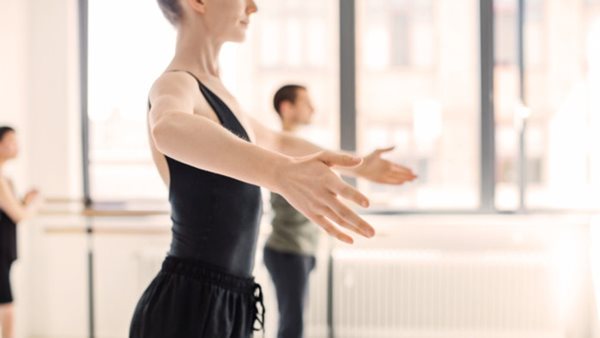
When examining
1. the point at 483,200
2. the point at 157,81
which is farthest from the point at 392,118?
the point at 157,81

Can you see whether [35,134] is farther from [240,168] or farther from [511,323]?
[240,168]

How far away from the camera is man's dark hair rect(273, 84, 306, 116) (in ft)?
9.43

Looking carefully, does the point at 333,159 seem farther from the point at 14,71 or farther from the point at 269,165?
the point at 14,71

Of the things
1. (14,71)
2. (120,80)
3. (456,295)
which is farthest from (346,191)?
(120,80)

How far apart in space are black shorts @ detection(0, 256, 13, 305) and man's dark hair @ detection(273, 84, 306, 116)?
1.34 meters

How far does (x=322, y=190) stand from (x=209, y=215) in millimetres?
327

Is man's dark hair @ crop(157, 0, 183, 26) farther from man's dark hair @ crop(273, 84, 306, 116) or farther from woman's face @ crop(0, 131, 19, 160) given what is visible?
woman's face @ crop(0, 131, 19, 160)

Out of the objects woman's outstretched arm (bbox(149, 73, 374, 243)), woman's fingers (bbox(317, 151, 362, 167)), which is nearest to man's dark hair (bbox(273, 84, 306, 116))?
woman's outstretched arm (bbox(149, 73, 374, 243))

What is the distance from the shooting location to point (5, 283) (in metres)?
3.05

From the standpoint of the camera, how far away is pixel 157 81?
104 centimetres

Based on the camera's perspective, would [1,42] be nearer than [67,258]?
Yes

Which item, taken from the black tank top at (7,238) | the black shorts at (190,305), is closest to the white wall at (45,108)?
the black tank top at (7,238)

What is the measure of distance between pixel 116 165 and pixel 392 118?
10096 millimetres

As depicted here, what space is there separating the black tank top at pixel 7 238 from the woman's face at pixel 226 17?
2.28 metres
